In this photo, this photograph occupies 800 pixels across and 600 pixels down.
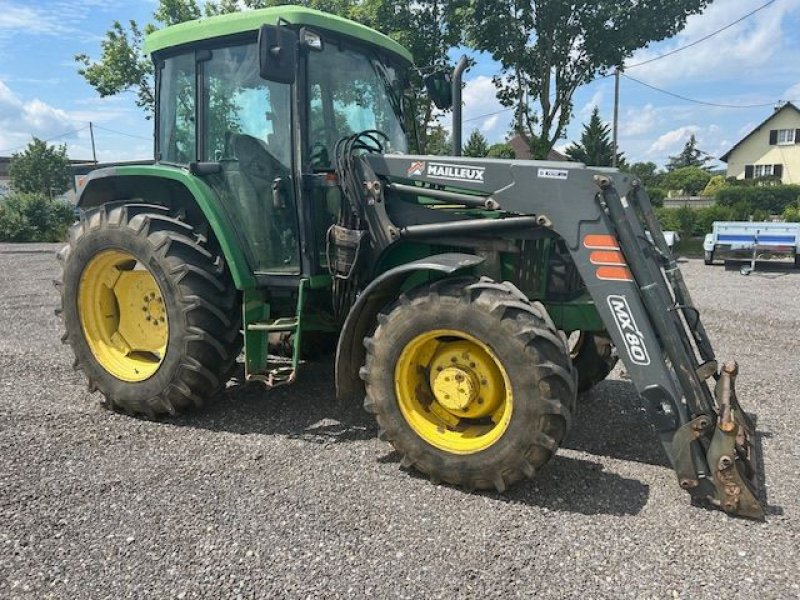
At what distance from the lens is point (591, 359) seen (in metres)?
4.61

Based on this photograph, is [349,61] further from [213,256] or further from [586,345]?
[586,345]

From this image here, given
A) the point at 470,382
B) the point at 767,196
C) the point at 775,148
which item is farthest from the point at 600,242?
the point at 775,148

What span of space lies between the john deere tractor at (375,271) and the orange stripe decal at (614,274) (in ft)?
0.03

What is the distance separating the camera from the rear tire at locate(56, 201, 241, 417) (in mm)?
4074

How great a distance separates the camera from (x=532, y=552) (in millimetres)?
2760

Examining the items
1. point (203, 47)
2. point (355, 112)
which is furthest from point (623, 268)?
point (203, 47)

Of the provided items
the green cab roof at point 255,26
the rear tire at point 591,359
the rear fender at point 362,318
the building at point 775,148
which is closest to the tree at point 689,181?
the building at point 775,148

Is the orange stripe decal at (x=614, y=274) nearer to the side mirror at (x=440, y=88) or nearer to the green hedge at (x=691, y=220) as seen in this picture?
the side mirror at (x=440, y=88)

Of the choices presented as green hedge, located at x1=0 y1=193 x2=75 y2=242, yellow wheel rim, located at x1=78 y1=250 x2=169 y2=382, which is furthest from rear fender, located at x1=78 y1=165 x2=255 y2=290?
green hedge, located at x1=0 y1=193 x2=75 y2=242

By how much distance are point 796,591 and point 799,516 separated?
2.23 feet

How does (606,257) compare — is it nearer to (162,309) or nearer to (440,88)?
(440,88)

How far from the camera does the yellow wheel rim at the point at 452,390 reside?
335 centimetres

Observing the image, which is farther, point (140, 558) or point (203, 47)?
point (203, 47)

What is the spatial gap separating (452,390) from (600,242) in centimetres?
110
